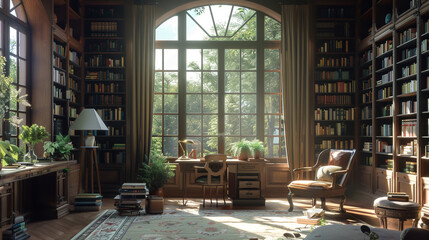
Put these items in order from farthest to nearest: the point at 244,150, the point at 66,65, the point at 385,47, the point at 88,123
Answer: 1. the point at 244,150
2. the point at 66,65
3. the point at 385,47
4. the point at 88,123

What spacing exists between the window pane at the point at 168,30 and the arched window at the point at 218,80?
0.02 metres

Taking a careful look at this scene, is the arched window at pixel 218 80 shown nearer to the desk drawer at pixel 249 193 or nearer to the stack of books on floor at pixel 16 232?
the desk drawer at pixel 249 193

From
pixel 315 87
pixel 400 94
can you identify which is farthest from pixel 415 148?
pixel 315 87

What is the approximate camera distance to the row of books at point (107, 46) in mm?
7895

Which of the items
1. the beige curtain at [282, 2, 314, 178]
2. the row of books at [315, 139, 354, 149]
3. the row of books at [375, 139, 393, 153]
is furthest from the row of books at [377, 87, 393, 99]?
the beige curtain at [282, 2, 314, 178]

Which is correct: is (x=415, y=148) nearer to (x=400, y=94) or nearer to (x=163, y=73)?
(x=400, y=94)

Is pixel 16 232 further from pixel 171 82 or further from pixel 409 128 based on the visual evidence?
pixel 409 128

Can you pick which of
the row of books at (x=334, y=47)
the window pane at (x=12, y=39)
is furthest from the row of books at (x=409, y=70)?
the window pane at (x=12, y=39)

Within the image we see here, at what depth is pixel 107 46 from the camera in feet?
26.0

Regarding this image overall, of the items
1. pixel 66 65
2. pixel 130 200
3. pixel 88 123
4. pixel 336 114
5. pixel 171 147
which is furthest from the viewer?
pixel 171 147

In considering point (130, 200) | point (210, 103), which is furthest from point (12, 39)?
point (210, 103)

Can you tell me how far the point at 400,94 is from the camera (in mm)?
6234

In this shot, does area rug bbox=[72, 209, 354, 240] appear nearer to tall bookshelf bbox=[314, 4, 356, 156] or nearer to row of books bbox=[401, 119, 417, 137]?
row of books bbox=[401, 119, 417, 137]

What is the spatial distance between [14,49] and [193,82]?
356 centimetres
